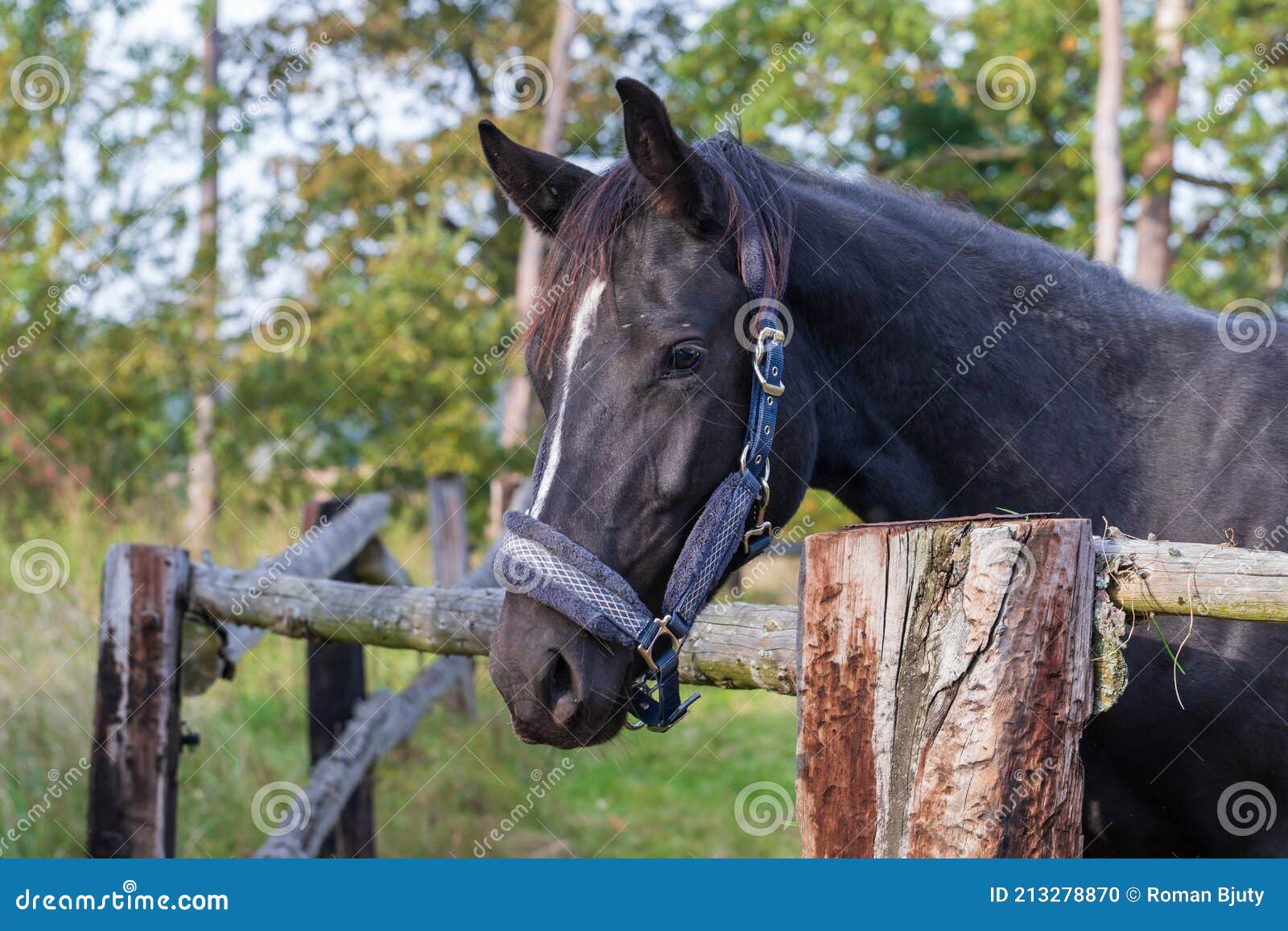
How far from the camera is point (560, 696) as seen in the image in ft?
6.70

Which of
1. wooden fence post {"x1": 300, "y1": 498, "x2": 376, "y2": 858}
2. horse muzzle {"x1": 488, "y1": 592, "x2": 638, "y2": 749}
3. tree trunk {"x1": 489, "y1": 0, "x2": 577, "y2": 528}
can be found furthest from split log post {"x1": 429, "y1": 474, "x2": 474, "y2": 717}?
horse muzzle {"x1": 488, "y1": 592, "x2": 638, "y2": 749}

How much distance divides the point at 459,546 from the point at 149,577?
168 inches

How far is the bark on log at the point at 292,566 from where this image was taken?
4001 millimetres

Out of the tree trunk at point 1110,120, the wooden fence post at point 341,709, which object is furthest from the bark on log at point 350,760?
the tree trunk at point 1110,120

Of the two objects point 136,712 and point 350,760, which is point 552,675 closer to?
point 136,712

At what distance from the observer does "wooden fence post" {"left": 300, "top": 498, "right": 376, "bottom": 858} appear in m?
4.91

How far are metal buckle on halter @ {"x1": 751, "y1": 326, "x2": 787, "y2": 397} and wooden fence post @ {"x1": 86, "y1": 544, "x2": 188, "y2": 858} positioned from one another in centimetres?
249

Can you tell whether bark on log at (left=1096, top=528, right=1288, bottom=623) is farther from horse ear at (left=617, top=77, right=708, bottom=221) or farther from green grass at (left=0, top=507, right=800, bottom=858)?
green grass at (left=0, top=507, right=800, bottom=858)

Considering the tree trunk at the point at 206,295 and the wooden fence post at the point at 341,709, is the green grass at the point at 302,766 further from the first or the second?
the tree trunk at the point at 206,295

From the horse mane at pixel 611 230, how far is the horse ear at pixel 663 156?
1.9 inches

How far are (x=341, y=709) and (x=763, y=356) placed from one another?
3.57m

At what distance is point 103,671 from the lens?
12.1ft

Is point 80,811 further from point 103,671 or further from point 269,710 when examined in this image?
point 269,710

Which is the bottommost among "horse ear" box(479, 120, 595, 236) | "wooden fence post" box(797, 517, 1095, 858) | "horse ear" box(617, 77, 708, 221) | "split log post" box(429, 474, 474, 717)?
"wooden fence post" box(797, 517, 1095, 858)
